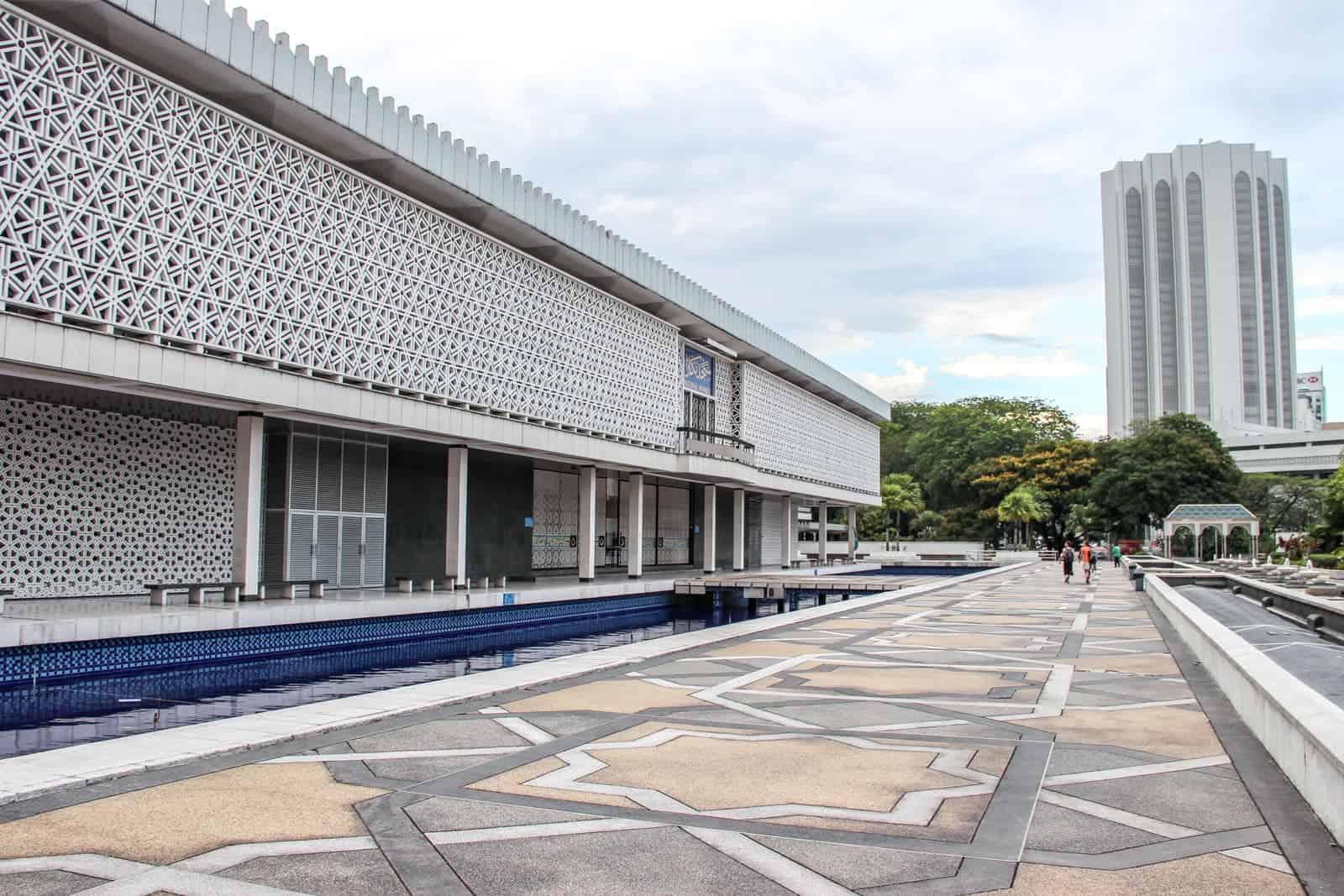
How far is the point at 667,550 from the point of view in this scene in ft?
122

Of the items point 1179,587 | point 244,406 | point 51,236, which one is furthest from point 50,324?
point 1179,587

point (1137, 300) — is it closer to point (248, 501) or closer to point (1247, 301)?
point (1247, 301)

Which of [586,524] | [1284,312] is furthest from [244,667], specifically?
[1284,312]

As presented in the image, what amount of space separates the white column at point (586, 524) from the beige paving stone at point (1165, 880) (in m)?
21.5

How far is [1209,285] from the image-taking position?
11588 centimetres

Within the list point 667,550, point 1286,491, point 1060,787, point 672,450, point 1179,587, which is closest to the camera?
point 1060,787

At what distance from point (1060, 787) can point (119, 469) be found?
53.6 feet

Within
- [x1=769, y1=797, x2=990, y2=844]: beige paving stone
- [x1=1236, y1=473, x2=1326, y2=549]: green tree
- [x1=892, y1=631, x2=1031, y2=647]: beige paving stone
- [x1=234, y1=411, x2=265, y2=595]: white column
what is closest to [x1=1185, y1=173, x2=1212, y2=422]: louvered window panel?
[x1=1236, y1=473, x2=1326, y2=549]: green tree

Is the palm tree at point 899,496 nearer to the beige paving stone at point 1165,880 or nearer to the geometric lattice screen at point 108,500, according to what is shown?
the geometric lattice screen at point 108,500

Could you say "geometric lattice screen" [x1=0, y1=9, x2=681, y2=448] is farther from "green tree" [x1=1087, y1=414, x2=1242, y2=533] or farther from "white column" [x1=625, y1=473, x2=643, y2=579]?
"green tree" [x1=1087, y1=414, x2=1242, y2=533]

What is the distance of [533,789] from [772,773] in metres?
1.50

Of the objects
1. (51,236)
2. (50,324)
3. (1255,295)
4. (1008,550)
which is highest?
(1255,295)

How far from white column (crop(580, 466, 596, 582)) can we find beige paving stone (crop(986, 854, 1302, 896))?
21.5 metres

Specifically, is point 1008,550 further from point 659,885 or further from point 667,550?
point 659,885
